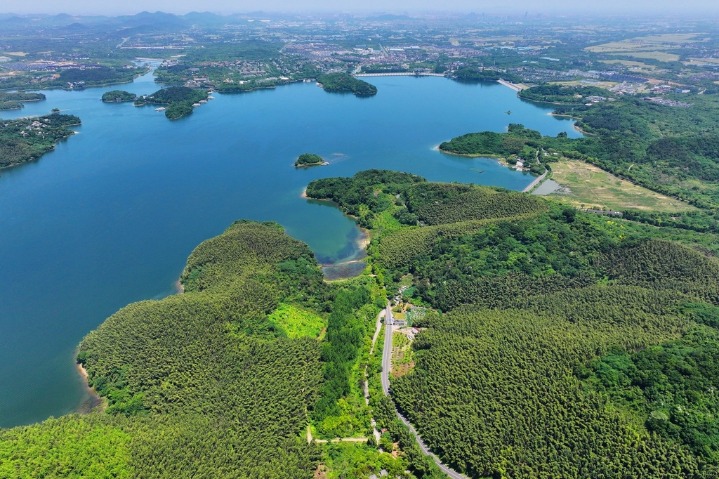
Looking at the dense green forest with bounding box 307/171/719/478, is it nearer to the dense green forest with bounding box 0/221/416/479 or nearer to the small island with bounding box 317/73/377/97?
the dense green forest with bounding box 0/221/416/479

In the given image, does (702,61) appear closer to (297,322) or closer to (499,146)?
(499,146)

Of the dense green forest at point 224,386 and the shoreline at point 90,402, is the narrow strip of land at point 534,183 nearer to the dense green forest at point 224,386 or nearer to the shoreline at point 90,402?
the dense green forest at point 224,386

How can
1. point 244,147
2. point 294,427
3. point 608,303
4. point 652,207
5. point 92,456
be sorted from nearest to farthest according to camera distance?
point 92,456
point 294,427
point 608,303
point 652,207
point 244,147

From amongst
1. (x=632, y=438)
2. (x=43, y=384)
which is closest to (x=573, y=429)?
(x=632, y=438)

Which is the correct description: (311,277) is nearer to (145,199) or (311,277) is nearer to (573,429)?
(573,429)

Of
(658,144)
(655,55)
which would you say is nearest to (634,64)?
(655,55)

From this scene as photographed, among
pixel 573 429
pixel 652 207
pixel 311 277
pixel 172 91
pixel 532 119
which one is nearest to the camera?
pixel 573 429

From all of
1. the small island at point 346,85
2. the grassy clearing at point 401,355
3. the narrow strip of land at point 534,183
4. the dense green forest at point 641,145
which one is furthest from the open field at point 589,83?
the grassy clearing at point 401,355
